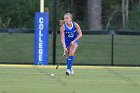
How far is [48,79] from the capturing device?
16484mm

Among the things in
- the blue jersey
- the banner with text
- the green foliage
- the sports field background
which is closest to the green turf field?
the blue jersey

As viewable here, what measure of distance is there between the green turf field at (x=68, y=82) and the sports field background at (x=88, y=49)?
17.1ft

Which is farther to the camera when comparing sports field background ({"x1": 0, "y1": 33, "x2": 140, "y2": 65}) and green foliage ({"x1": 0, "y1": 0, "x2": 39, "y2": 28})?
green foliage ({"x1": 0, "y1": 0, "x2": 39, "y2": 28})

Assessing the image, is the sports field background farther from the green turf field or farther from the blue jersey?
the blue jersey

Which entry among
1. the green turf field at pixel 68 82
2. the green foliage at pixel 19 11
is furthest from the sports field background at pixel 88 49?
the green foliage at pixel 19 11

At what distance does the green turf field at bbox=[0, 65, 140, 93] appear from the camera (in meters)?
14.0

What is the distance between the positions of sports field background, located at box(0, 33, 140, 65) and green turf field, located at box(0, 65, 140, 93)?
17.1 ft

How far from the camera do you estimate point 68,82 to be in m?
15.7

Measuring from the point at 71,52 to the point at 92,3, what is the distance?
2226cm

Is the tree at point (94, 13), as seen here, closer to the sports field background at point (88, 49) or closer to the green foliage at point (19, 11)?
the green foliage at point (19, 11)

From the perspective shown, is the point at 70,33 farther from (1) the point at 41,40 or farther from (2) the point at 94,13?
(2) the point at 94,13

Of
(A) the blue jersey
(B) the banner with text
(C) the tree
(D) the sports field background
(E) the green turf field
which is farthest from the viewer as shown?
(C) the tree

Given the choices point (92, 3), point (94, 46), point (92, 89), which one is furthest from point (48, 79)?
point (92, 3)

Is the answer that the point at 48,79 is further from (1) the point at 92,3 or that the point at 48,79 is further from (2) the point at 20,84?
(1) the point at 92,3
